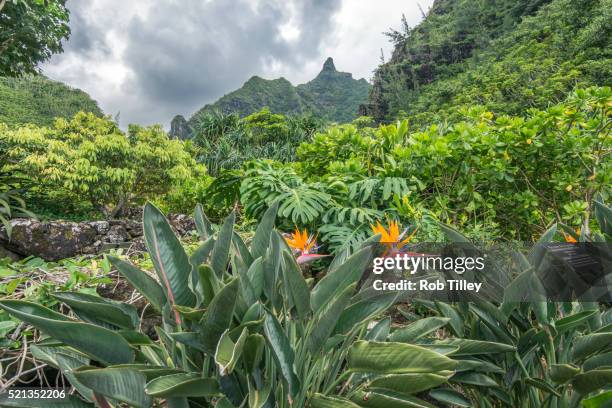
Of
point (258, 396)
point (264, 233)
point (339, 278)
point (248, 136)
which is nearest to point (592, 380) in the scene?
point (339, 278)

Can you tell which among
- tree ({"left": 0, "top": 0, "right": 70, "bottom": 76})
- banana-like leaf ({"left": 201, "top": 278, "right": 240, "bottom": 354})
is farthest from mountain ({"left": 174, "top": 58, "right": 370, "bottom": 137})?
banana-like leaf ({"left": 201, "top": 278, "right": 240, "bottom": 354})

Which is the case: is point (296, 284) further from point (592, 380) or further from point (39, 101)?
point (39, 101)

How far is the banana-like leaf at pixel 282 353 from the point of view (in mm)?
598

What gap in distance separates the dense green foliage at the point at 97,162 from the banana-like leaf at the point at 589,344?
5.07 meters

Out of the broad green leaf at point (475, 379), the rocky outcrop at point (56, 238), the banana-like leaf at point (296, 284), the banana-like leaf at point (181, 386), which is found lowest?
the broad green leaf at point (475, 379)

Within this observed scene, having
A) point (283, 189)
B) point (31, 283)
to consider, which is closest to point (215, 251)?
point (31, 283)

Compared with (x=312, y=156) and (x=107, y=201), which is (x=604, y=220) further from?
(x=107, y=201)

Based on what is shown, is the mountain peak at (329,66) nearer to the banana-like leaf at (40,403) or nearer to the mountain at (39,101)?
the mountain at (39,101)

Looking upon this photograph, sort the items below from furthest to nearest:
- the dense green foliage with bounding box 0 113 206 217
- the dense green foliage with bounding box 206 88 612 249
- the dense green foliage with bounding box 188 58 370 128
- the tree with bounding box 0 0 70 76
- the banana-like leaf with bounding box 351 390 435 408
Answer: the dense green foliage with bounding box 188 58 370 128, the tree with bounding box 0 0 70 76, the dense green foliage with bounding box 0 113 206 217, the dense green foliage with bounding box 206 88 612 249, the banana-like leaf with bounding box 351 390 435 408

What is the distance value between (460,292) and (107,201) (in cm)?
620

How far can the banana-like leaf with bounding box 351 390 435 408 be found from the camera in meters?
0.60

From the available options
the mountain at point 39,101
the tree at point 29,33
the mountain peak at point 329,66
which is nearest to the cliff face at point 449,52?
the tree at point 29,33

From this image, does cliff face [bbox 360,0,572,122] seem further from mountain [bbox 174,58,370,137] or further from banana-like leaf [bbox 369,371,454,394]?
banana-like leaf [bbox 369,371,454,394]

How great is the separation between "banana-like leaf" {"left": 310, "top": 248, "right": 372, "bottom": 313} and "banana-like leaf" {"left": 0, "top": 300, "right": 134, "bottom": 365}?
0.36 meters
